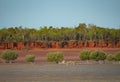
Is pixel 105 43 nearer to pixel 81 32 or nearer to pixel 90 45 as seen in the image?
pixel 90 45

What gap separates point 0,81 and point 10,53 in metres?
36.5

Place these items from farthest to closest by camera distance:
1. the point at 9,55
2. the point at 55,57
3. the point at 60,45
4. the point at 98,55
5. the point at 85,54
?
1. the point at 60,45
2. the point at 85,54
3. the point at 9,55
4. the point at 98,55
5. the point at 55,57

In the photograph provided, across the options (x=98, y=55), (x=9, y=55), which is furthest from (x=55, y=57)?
(x=9, y=55)

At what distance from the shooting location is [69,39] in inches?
4616

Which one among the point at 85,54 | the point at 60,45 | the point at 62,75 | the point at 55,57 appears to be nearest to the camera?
the point at 62,75

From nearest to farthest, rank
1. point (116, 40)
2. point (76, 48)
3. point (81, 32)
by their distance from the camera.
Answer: point (76, 48), point (116, 40), point (81, 32)

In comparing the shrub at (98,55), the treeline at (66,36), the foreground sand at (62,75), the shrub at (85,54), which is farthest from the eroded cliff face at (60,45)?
the foreground sand at (62,75)

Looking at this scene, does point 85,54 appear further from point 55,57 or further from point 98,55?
point 55,57

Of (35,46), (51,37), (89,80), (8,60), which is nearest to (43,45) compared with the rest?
(35,46)

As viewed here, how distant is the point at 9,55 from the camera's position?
240ft

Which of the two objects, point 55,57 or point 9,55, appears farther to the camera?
point 9,55

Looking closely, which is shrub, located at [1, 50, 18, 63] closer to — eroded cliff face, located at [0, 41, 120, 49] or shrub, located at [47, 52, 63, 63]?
shrub, located at [47, 52, 63, 63]

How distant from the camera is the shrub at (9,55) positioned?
72.6m

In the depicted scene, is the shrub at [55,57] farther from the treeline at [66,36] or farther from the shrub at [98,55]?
the treeline at [66,36]
